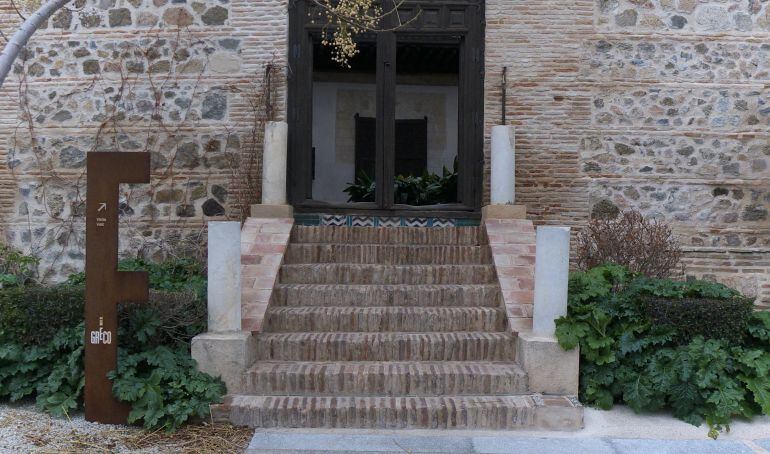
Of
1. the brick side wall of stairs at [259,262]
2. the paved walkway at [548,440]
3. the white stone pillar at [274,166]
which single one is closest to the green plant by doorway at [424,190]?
the white stone pillar at [274,166]

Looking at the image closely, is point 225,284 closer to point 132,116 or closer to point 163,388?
point 163,388

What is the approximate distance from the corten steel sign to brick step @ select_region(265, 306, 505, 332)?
3.98 feet

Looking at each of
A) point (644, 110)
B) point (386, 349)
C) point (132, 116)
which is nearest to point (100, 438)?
point (386, 349)

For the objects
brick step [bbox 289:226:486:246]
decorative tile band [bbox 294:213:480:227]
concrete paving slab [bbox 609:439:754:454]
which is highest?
decorative tile band [bbox 294:213:480:227]

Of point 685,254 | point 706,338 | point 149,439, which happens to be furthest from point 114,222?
point 685,254

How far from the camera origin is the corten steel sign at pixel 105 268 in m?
4.05

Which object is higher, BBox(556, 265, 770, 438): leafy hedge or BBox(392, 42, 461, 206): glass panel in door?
BBox(392, 42, 461, 206): glass panel in door

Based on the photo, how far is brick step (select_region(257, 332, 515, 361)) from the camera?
4.68m

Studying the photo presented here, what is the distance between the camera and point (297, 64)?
731 centimetres

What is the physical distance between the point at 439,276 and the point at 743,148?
4.26 metres

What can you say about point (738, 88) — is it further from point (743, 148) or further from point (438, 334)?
point (438, 334)

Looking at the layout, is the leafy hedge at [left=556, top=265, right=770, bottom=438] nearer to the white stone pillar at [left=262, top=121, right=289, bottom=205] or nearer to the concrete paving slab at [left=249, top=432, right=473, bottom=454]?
the concrete paving slab at [left=249, top=432, right=473, bottom=454]

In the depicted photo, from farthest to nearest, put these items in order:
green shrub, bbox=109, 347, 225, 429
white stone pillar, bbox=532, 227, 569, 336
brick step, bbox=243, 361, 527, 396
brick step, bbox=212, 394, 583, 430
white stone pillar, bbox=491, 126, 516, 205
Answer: white stone pillar, bbox=491, 126, 516, 205 → white stone pillar, bbox=532, 227, 569, 336 → brick step, bbox=243, 361, 527, 396 → brick step, bbox=212, 394, 583, 430 → green shrub, bbox=109, 347, 225, 429

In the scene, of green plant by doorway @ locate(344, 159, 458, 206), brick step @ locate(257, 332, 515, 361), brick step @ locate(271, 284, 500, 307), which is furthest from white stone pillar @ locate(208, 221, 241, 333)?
green plant by doorway @ locate(344, 159, 458, 206)
